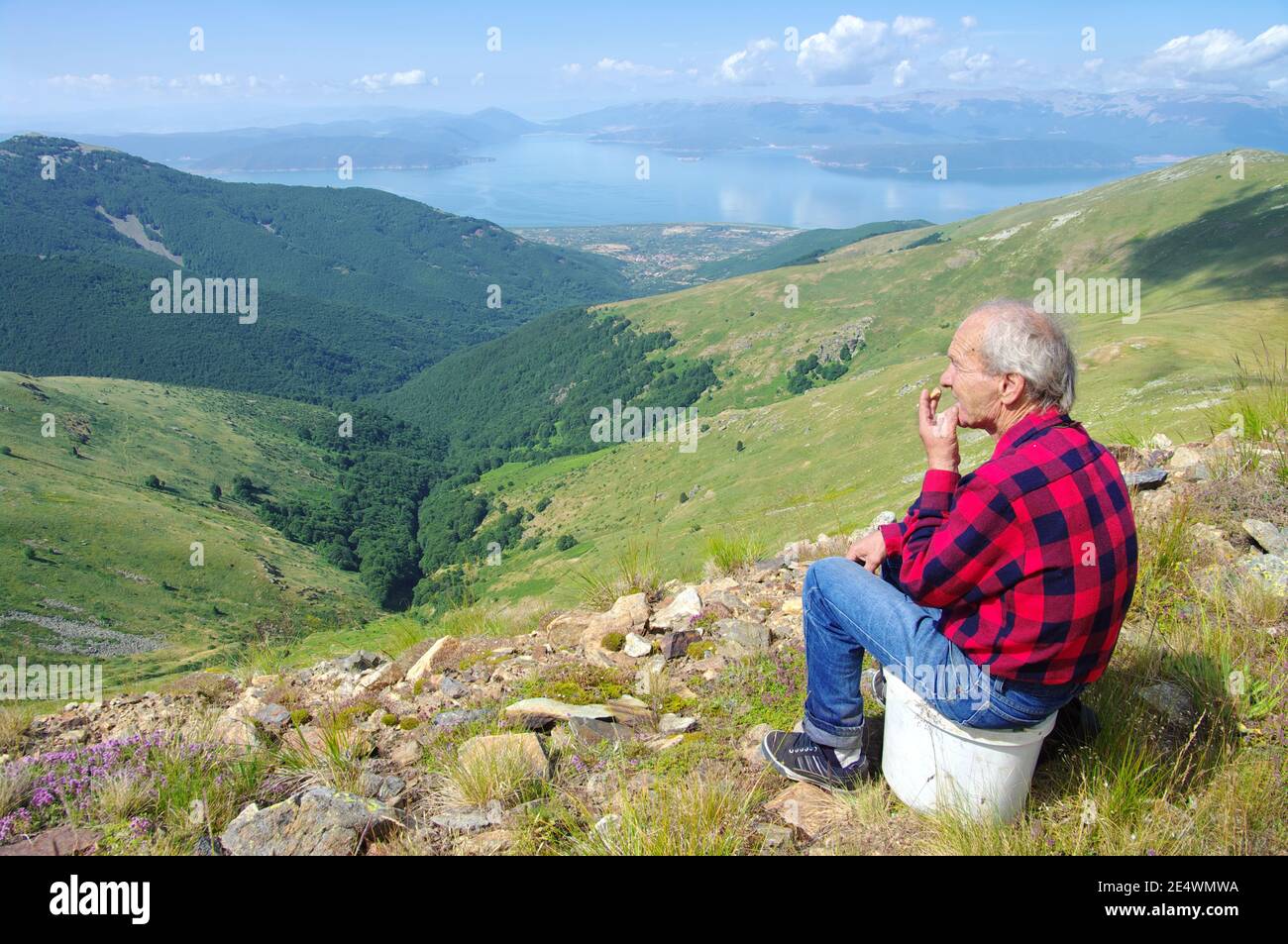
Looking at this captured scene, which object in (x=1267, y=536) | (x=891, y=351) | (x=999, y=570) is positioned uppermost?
(x=891, y=351)

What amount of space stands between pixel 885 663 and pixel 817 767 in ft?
2.27

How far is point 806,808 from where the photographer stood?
3.49 m

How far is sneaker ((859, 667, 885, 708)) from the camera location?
4.16m

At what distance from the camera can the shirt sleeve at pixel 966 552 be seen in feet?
9.39

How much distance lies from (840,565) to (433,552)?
123990 mm

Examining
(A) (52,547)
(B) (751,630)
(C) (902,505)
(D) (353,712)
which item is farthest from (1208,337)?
(A) (52,547)

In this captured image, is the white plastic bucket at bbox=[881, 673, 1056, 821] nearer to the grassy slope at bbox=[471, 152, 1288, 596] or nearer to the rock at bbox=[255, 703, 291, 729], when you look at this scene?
the grassy slope at bbox=[471, 152, 1288, 596]

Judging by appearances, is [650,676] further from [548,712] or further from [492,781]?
[492,781]

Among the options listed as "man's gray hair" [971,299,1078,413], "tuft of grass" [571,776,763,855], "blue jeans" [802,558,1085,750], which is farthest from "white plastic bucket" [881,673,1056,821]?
"man's gray hair" [971,299,1078,413]

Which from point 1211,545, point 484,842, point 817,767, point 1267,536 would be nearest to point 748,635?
point 817,767

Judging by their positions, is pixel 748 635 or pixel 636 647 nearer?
pixel 748 635

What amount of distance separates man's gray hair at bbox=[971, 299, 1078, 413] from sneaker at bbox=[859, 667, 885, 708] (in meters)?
1.76
